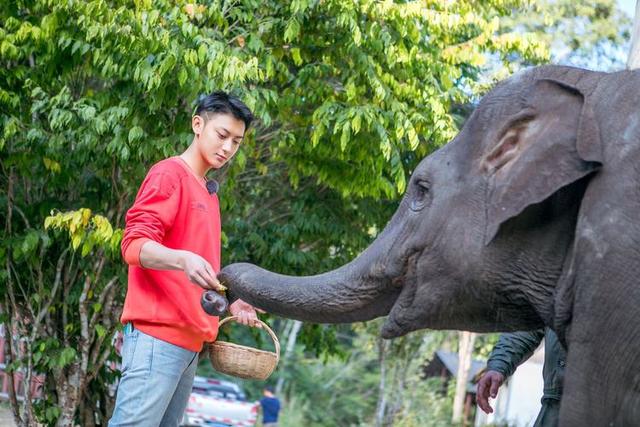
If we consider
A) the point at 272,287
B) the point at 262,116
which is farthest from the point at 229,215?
the point at 272,287

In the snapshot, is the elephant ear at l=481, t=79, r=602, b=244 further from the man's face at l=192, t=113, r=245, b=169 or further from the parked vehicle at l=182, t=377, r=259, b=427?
the parked vehicle at l=182, t=377, r=259, b=427

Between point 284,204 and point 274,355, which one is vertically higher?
point 284,204

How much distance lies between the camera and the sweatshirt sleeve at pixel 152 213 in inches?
187

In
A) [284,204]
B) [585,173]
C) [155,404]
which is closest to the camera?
[585,173]

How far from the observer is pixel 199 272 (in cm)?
446

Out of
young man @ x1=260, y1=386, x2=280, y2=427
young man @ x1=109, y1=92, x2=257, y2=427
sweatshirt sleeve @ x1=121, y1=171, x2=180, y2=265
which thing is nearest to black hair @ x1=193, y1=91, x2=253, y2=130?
young man @ x1=109, y1=92, x2=257, y2=427

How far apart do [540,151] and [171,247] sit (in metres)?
2.02

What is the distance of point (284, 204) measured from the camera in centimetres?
1309

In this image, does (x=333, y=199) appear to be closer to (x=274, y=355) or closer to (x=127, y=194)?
(x=127, y=194)

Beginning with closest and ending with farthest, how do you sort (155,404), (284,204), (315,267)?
(155,404) < (315,267) < (284,204)

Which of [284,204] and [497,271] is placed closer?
[497,271]

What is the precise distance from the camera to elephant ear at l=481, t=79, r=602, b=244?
3.33 meters

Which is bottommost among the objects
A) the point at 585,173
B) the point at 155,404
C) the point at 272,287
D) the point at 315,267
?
the point at 155,404

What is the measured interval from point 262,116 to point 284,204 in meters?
3.93
